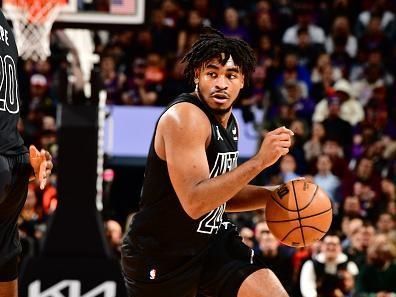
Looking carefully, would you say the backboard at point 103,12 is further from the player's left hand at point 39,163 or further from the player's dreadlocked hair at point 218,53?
the player's left hand at point 39,163

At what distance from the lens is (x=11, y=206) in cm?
453

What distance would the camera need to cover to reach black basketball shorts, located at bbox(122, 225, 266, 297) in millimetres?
4621

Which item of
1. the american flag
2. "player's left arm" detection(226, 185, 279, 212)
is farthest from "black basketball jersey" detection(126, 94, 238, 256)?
the american flag

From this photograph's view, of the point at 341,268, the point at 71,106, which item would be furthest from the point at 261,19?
the point at 71,106

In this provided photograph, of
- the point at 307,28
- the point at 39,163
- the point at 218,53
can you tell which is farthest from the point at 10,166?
the point at 307,28

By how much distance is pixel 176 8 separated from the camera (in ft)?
49.2

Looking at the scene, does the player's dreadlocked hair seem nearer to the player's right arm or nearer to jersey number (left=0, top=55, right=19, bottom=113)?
the player's right arm

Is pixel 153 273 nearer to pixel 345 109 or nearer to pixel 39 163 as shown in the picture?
pixel 39 163

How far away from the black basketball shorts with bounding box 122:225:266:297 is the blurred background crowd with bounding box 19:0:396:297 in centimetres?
423

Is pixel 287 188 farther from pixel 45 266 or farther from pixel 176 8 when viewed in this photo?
pixel 176 8

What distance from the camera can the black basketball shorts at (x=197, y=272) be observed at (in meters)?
4.62

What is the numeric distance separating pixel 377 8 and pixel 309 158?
3817 mm

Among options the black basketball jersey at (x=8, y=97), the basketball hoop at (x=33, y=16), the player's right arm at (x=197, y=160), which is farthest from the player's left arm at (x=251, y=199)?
the basketball hoop at (x=33, y=16)

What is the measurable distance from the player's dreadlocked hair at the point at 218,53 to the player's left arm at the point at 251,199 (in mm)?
613
